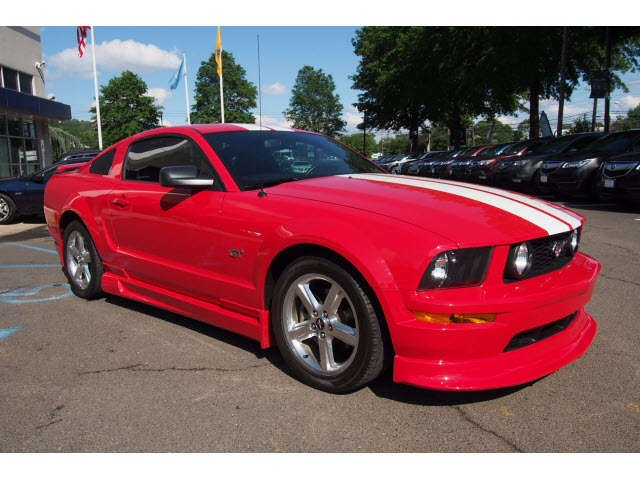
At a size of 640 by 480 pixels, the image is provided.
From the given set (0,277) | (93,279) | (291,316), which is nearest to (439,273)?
(291,316)

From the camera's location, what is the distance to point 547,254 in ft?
9.08

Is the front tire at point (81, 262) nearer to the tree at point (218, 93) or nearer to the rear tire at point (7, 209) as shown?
the rear tire at point (7, 209)

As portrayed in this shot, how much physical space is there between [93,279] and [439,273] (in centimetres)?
335

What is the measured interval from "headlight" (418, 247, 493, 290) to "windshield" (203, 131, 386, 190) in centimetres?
135

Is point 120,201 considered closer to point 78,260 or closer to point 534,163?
point 78,260

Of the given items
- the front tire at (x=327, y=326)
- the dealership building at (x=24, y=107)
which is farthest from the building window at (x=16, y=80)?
the front tire at (x=327, y=326)

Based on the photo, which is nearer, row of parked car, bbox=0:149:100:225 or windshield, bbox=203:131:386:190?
windshield, bbox=203:131:386:190

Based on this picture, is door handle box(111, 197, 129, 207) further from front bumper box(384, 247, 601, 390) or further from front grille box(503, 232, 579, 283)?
front grille box(503, 232, 579, 283)

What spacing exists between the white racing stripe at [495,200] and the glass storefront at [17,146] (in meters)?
22.5

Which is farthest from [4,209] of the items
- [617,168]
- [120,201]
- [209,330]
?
[617,168]

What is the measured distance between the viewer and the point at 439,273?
2.44 meters

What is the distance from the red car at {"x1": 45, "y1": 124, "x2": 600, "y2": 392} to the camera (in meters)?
2.45

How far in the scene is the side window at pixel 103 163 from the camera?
4.55 meters

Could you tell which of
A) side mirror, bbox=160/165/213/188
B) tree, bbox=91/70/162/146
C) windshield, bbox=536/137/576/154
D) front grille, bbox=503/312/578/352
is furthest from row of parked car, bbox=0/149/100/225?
tree, bbox=91/70/162/146
